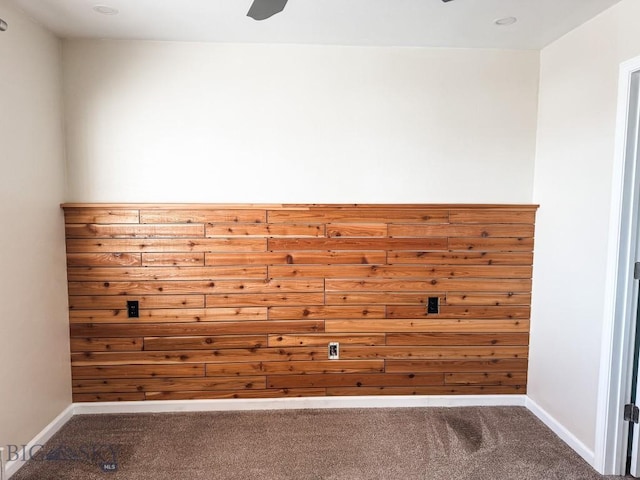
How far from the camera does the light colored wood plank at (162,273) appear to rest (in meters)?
2.80

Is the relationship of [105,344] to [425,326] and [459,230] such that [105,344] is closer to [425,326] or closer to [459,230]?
[425,326]

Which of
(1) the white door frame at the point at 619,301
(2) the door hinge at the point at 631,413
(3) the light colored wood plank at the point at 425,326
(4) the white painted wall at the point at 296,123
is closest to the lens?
(1) the white door frame at the point at 619,301

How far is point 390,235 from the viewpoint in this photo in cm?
290

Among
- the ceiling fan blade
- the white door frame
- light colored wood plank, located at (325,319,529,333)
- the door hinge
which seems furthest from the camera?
light colored wood plank, located at (325,319,529,333)

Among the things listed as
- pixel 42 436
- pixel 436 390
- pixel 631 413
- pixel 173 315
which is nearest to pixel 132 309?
pixel 173 315

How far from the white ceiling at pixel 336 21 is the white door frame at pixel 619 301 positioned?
2.05 feet

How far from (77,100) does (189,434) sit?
2.38 m

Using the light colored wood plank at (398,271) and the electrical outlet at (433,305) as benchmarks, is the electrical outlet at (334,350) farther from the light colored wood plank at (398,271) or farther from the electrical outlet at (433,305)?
the electrical outlet at (433,305)

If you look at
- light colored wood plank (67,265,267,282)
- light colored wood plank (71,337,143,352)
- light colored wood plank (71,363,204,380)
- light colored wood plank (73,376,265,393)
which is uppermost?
light colored wood plank (67,265,267,282)

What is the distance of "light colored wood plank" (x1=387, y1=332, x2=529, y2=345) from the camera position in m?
2.97

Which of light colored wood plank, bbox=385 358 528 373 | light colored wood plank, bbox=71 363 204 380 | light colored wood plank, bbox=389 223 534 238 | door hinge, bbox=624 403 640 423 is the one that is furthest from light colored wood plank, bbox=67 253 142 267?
door hinge, bbox=624 403 640 423

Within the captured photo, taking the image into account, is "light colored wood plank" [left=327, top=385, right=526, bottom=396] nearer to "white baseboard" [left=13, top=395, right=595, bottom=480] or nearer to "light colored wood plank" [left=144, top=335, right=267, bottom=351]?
"white baseboard" [left=13, top=395, right=595, bottom=480]

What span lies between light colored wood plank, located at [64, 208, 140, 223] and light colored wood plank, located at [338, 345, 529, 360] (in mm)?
1790

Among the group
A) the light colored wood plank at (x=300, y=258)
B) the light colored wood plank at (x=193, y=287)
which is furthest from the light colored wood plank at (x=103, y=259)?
the light colored wood plank at (x=300, y=258)
